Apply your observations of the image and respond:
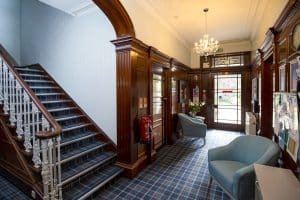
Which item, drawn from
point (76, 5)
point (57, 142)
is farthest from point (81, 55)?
point (57, 142)

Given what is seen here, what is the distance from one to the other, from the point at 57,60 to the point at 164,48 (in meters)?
2.84

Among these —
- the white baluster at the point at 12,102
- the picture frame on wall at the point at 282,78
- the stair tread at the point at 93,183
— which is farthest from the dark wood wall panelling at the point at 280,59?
the white baluster at the point at 12,102

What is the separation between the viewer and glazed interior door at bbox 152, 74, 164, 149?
4.05 meters

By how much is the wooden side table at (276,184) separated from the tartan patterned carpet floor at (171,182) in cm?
106

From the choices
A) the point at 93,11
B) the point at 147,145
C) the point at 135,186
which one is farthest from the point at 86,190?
the point at 93,11

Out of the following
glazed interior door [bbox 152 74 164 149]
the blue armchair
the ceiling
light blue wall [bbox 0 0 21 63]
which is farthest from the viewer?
light blue wall [bbox 0 0 21 63]

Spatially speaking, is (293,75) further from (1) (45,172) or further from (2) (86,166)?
(2) (86,166)

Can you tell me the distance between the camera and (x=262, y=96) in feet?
11.4

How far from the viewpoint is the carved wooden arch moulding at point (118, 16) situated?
249cm

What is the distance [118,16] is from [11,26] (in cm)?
472

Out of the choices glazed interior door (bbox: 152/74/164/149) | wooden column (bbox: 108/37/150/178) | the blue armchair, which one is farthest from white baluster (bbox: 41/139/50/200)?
the blue armchair

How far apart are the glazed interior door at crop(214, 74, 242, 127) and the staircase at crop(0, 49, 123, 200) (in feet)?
15.7

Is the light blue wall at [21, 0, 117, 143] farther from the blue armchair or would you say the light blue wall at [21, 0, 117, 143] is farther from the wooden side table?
the wooden side table

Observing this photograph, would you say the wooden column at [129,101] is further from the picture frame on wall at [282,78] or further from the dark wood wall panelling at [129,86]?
the picture frame on wall at [282,78]
